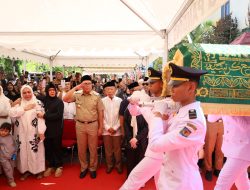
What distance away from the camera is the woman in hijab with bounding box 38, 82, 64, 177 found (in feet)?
18.2

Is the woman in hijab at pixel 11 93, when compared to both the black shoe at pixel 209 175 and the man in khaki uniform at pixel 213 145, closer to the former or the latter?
the man in khaki uniform at pixel 213 145

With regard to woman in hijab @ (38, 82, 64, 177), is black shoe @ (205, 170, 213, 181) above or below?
below

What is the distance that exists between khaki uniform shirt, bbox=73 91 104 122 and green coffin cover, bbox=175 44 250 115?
340cm

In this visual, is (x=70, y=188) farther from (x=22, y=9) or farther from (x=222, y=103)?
(x=222, y=103)

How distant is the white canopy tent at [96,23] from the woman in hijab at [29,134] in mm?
1428

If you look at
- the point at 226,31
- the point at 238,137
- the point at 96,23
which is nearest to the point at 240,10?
the point at 226,31

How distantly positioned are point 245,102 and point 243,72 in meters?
0.23

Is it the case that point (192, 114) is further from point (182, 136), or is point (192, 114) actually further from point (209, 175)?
point (209, 175)

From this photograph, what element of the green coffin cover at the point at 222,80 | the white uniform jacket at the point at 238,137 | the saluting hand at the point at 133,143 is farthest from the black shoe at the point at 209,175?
the green coffin cover at the point at 222,80

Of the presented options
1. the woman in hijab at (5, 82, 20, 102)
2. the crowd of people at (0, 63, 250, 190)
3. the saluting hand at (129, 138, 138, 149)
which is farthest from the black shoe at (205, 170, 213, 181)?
the woman in hijab at (5, 82, 20, 102)

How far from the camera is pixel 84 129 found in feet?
18.0

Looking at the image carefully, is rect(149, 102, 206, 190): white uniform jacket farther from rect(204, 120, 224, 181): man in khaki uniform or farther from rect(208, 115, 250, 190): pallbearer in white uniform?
rect(204, 120, 224, 181): man in khaki uniform

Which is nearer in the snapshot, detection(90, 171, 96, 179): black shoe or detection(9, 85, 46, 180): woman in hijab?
detection(9, 85, 46, 180): woman in hijab

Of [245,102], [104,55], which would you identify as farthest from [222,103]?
[104,55]
